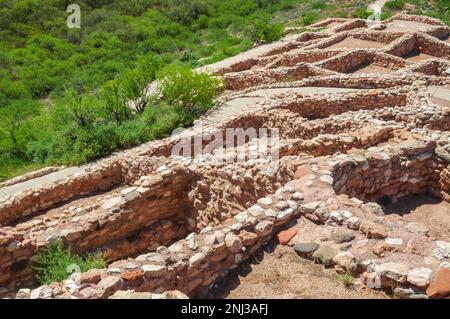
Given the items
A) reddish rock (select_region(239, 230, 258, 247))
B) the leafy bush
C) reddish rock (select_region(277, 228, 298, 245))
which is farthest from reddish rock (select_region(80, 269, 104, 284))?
the leafy bush

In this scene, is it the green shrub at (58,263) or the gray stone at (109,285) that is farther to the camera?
the green shrub at (58,263)

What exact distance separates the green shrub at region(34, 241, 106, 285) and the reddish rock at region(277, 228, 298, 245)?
96.7 inches

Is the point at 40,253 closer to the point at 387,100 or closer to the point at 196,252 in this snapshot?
the point at 196,252

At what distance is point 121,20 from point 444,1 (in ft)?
76.4

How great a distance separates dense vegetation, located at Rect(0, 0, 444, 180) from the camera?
1114 cm

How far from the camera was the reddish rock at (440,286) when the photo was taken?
3.77m

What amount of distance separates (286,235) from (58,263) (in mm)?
3213

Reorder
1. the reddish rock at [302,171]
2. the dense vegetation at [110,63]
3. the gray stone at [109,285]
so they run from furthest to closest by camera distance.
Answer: the dense vegetation at [110,63] → the reddish rock at [302,171] → the gray stone at [109,285]

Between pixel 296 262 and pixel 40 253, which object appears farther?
pixel 40 253

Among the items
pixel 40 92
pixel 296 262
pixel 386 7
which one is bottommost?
pixel 40 92

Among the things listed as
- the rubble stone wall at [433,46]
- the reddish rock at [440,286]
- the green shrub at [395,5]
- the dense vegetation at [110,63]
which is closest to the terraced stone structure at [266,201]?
the reddish rock at [440,286]

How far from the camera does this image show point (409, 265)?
4.14 m

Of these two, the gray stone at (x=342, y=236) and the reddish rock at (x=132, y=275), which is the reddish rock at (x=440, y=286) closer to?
the gray stone at (x=342, y=236)
